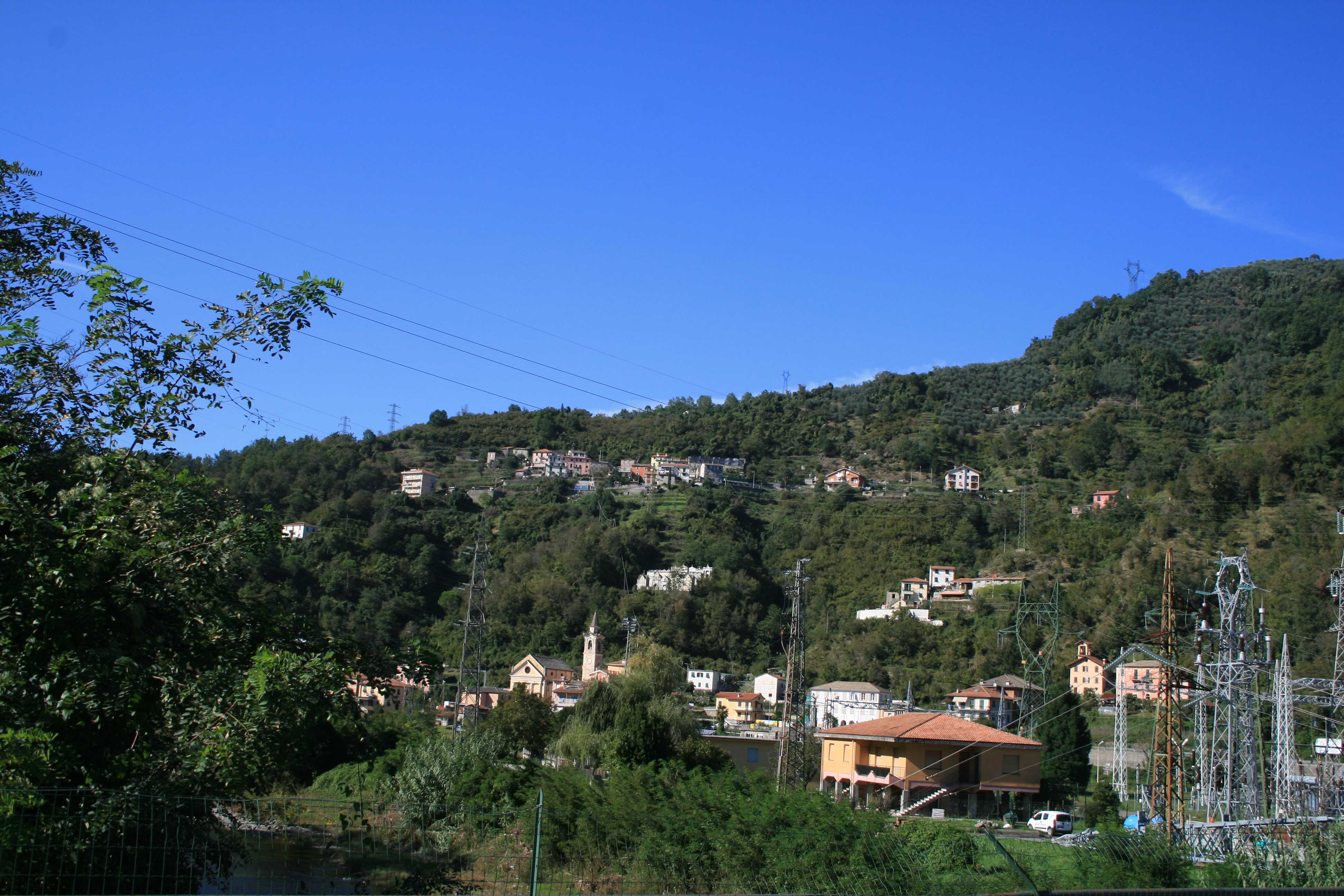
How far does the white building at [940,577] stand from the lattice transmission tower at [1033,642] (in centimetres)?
953

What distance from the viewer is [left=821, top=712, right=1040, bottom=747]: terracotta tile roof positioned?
30641mm

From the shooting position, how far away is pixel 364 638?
745 cm

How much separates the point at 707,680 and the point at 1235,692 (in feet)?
171

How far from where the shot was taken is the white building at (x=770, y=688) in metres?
64.0

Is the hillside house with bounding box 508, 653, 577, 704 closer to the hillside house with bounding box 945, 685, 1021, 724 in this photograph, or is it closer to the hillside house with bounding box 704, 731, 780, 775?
the hillside house with bounding box 945, 685, 1021, 724

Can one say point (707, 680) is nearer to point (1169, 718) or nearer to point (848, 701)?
point (848, 701)

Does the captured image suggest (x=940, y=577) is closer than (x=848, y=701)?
No

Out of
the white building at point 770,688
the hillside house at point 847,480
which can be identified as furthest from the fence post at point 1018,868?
the hillside house at point 847,480

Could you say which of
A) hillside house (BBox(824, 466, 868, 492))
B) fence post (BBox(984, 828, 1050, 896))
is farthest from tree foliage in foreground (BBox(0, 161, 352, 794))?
hillside house (BBox(824, 466, 868, 492))

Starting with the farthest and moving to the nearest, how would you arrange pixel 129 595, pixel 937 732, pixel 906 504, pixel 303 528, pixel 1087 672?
1. pixel 906 504
2. pixel 303 528
3. pixel 1087 672
4. pixel 937 732
5. pixel 129 595

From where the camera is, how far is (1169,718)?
19.9 meters

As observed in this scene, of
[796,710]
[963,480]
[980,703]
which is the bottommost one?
[980,703]

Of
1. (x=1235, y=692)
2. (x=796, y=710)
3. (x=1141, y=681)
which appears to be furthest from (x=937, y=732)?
(x=1235, y=692)

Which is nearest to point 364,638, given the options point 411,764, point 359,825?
point 359,825
